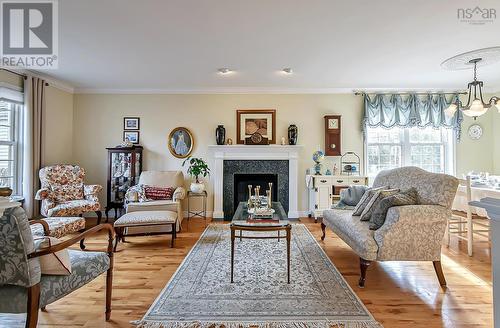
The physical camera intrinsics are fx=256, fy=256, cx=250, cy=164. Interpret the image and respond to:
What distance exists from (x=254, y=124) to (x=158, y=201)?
2.37m

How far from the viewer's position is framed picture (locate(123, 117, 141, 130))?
5250 millimetres

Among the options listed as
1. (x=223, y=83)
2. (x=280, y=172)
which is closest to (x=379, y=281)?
(x=280, y=172)

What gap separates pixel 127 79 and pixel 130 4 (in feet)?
8.14

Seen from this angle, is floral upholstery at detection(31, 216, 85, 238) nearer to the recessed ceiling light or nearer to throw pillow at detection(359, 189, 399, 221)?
the recessed ceiling light

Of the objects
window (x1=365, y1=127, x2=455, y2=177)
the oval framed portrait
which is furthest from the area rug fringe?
window (x1=365, y1=127, x2=455, y2=177)

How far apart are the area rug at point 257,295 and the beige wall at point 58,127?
3.57 metres

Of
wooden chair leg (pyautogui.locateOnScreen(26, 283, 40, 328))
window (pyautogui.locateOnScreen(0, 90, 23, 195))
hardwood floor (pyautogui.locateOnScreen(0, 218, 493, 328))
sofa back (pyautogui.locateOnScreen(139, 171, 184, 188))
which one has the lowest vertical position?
hardwood floor (pyautogui.locateOnScreen(0, 218, 493, 328))

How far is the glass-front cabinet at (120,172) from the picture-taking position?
16.1ft

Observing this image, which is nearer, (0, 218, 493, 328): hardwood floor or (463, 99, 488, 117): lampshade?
(0, 218, 493, 328): hardwood floor

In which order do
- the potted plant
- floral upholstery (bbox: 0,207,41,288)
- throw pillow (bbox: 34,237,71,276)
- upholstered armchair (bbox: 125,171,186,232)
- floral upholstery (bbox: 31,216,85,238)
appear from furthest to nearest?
the potted plant
upholstered armchair (bbox: 125,171,186,232)
floral upholstery (bbox: 31,216,85,238)
throw pillow (bbox: 34,237,71,276)
floral upholstery (bbox: 0,207,41,288)

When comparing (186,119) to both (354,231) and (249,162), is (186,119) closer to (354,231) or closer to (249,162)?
(249,162)

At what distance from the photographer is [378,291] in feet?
7.52

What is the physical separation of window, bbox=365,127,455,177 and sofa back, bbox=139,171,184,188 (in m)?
3.81

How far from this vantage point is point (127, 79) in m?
4.62
